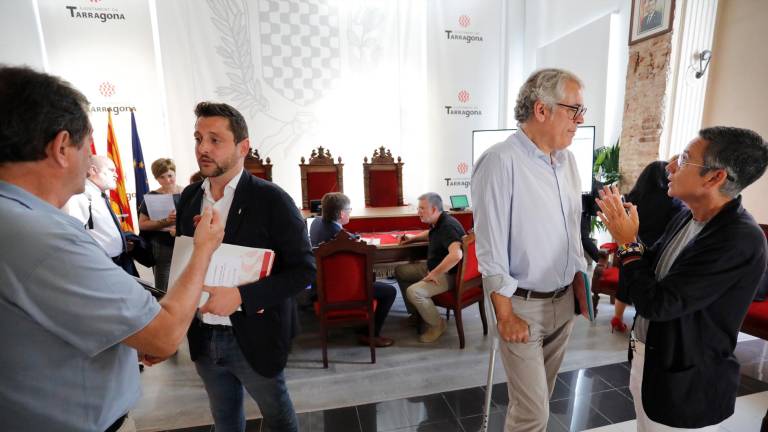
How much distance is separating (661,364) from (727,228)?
1.58ft

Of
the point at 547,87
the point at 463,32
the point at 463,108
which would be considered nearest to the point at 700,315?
the point at 547,87

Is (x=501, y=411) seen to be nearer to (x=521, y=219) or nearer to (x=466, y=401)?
(x=466, y=401)

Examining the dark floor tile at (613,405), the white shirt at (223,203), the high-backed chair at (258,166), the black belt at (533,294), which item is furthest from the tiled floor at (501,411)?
the high-backed chair at (258,166)

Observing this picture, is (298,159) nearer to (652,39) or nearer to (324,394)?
(324,394)

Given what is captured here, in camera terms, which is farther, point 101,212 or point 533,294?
point 101,212

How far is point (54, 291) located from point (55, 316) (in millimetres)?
48

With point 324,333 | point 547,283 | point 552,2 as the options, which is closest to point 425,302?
point 324,333

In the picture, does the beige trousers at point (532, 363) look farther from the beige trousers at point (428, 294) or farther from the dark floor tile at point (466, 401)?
the beige trousers at point (428, 294)

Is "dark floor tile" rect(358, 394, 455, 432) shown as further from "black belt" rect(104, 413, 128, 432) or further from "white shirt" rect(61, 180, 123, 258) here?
"white shirt" rect(61, 180, 123, 258)

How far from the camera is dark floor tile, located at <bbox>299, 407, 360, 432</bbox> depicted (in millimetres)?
2109

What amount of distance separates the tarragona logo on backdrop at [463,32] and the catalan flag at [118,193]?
16.5 ft

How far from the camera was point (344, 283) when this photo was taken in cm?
277

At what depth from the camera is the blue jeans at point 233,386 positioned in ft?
4.22

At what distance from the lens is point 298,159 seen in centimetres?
564
